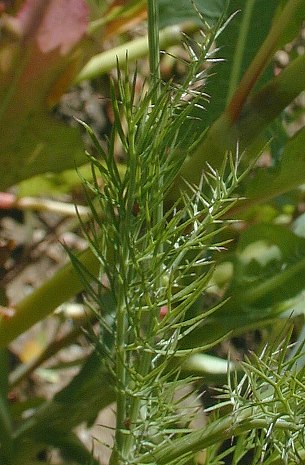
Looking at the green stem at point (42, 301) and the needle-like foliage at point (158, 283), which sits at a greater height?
the needle-like foliage at point (158, 283)

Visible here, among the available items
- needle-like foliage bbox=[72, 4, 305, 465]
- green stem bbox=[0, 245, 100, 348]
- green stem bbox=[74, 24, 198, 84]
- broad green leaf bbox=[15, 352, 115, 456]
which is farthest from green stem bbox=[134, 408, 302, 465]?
green stem bbox=[74, 24, 198, 84]

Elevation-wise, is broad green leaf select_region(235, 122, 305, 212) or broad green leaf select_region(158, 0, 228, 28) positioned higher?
broad green leaf select_region(158, 0, 228, 28)

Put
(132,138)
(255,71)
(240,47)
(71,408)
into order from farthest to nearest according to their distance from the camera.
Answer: (71,408) → (240,47) → (255,71) → (132,138)

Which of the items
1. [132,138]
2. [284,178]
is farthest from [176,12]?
[132,138]

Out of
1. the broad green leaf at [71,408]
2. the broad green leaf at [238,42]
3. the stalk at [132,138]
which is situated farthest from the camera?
the broad green leaf at [71,408]

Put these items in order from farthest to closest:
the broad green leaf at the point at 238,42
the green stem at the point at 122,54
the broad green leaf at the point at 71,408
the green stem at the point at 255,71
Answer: the green stem at the point at 122,54 < the broad green leaf at the point at 71,408 < the broad green leaf at the point at 238,42 < the green stem at the point at 255,71

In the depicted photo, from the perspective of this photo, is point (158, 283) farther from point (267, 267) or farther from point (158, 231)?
point (267, 267)

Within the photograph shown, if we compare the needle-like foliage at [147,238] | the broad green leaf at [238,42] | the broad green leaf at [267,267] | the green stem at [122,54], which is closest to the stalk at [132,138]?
the needle-like foliage at [147,238]

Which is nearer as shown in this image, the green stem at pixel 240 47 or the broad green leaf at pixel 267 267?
the green stem at pixel 240 47

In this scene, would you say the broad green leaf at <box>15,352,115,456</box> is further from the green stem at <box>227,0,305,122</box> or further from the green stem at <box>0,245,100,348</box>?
the green stem at <box>227,0,305,122</box>

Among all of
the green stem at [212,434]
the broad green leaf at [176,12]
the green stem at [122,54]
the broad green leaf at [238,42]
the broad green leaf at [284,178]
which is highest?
the broad green leaf at [176,12]

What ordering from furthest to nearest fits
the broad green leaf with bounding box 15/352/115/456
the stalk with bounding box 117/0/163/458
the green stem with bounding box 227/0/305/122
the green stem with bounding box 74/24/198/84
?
the green stem with bounding box 74/24/198/84 < the broad green leaf with bounding box 15/352/115/456 < the green stem with bounding box 227/0/305/122 < the stalk with bounding box 117/0/163/458

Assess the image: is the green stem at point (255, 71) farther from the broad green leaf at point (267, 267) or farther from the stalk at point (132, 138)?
the broad green leaf at point (267, 267)
